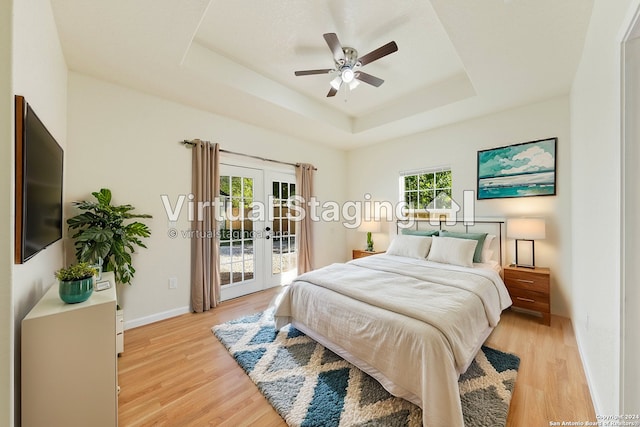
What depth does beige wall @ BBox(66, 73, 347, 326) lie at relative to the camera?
7.74 feet

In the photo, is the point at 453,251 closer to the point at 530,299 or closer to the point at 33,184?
the point at 530,299

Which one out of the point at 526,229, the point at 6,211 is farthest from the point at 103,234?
the point at 526,229

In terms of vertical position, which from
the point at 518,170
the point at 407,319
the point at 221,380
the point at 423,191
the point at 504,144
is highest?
the point at 504,144

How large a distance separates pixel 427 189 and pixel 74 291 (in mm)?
4084

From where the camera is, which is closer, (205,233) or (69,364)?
(69,364)

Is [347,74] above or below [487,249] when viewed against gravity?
above

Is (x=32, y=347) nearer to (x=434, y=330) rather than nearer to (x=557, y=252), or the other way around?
(x=434, y=330)

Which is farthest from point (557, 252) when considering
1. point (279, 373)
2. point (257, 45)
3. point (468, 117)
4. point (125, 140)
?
point (125, 140)

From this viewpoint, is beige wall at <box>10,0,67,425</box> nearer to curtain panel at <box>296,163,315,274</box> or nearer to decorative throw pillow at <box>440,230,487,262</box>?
curtain panel at <box>296,163,315,274</box>

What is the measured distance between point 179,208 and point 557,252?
447 cm

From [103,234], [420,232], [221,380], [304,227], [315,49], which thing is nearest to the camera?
[221,380]

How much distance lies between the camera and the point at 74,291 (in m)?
1.31

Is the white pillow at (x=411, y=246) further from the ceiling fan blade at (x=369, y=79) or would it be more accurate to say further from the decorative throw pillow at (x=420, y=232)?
the ceiling fan blade at (x=369, y=79)

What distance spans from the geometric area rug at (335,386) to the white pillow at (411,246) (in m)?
1.29
